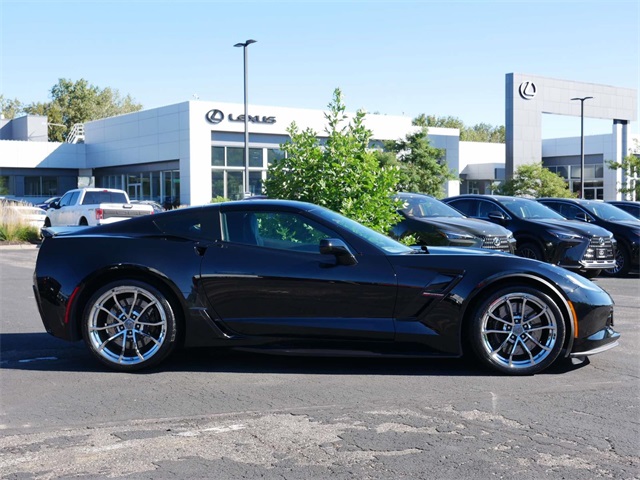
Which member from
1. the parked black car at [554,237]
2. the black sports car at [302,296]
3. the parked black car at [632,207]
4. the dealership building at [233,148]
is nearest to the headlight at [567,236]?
the parked black car at [554,237]

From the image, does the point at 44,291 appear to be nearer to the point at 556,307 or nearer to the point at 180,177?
the point at 556,307

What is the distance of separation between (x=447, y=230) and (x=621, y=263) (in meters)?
4.70

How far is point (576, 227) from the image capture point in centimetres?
1420

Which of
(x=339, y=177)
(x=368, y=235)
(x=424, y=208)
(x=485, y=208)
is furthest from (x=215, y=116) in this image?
(x=368, y=235)

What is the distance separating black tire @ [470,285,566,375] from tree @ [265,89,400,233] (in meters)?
5.01

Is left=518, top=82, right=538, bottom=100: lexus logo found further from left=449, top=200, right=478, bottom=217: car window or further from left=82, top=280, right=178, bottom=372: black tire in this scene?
left=82, top=280, right=178, bottom=372: black tire

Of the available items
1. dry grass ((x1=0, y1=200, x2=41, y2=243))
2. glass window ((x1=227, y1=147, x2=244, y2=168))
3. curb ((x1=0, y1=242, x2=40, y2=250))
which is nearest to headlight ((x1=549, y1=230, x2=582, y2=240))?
curb ((x1=0, y1=242, x2=40, y2=250))

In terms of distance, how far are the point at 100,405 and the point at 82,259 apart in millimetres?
1559

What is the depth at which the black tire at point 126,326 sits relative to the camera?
6.20m

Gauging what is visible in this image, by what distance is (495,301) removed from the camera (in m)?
6.02

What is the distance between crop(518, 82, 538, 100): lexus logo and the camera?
37625 millimetres

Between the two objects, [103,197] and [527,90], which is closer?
[103,197]

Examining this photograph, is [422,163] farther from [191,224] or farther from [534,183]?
[191,224]

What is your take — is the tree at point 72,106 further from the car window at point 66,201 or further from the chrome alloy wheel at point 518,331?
the chrome alloy wheel at point 518,331
